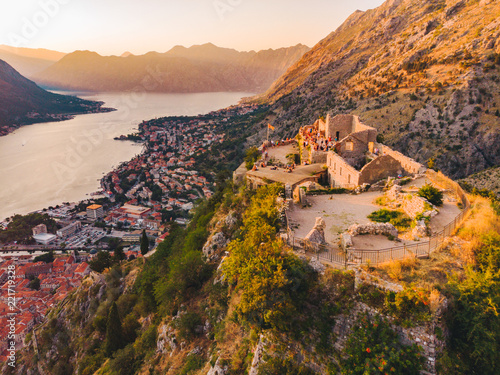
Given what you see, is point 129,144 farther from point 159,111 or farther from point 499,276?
point 499,276

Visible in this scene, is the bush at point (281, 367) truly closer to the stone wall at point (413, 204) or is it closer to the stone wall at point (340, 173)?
the stone wall at point (413, 204)

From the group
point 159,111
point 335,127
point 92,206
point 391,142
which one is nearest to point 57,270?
point 92,206

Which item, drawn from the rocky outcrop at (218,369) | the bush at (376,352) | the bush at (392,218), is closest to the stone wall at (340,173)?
the bush at (392,218)

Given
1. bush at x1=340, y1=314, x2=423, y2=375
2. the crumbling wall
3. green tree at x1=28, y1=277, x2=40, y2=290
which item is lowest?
green tree at x1=28, y1=277, x2=40, y2=290

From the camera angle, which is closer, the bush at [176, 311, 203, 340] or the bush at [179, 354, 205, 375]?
the bush at [179, 354, 205, 375]

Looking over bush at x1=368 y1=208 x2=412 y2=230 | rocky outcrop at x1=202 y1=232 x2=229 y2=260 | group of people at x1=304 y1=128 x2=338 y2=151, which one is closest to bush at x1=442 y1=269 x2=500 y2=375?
bush at x1=368 y1=208 x2=412 y2=230

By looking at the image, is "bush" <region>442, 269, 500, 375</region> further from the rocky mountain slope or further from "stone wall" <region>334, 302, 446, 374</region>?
the rocky mountain slope

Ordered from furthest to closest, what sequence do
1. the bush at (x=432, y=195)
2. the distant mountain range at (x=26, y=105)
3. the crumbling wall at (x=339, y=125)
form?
the distant mountain range at (x=26, y=105) < the crumbling wall at (x=339, y=125) < the bush at (x=432, y=195)
